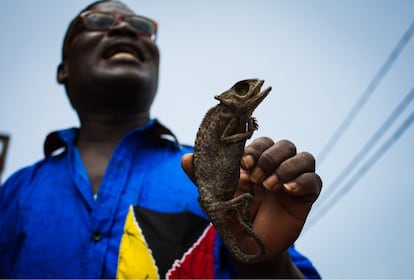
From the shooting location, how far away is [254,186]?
1.67 meters

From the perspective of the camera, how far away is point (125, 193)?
2.26 metres

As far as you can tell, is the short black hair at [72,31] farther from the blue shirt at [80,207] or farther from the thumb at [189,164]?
the thumb at [189,164]

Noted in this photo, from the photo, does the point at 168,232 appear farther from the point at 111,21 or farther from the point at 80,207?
the point at 111,21

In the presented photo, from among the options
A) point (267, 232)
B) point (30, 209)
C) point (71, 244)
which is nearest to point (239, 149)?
point (267, 232)

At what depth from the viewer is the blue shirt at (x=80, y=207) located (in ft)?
6.76

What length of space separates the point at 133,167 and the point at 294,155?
1.33 meters

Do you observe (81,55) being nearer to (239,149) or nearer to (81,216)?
(81,216)

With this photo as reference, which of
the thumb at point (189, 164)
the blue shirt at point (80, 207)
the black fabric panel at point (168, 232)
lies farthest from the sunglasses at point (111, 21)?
the thumb at point (189, 164)

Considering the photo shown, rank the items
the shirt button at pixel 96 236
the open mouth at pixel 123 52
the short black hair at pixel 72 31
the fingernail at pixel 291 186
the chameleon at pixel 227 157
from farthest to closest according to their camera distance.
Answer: the short black hair at pixel 72 31 → the open mouth at pixel 123 52 → the shirt button at pixel 96 236 → the fingernail at pixel 291 186 → the chameleon at pixel 227 157

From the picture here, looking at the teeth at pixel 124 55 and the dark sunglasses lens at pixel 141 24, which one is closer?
the teeth at pixel 124 55

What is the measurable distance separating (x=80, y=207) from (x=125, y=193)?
0.28m

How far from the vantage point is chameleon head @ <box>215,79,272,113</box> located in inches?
50.3

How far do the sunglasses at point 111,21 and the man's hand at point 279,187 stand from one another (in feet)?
6.65

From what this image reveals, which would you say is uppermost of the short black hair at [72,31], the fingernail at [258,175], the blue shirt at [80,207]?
the fingernail at [258,175]
